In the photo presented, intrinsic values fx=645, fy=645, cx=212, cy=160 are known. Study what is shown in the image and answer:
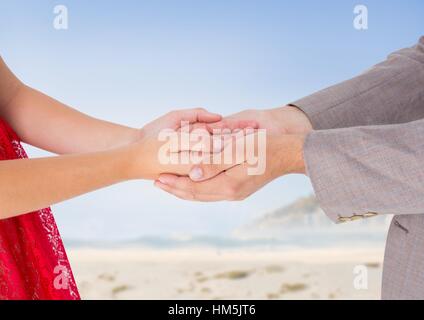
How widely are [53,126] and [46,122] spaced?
0.6 inches

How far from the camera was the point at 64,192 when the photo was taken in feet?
3.15

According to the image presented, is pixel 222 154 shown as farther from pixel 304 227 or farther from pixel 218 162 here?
pixel 304 227

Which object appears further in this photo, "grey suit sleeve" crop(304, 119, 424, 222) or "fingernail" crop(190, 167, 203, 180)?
"fingernail" crop(190, 167, 203, 180)

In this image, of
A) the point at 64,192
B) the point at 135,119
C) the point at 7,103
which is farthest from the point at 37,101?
the point at 135,119

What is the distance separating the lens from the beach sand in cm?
322

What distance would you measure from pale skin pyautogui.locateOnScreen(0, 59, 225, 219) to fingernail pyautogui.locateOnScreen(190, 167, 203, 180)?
18 millimetres

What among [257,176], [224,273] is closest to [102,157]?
[257,176]

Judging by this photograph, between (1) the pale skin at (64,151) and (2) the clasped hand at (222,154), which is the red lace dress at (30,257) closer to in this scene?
(1) the pale skin at (64,151)

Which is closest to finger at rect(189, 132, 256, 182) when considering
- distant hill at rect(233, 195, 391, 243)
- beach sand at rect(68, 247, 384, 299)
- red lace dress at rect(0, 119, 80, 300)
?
red lace dress at rect(0, 119, 80, 300)

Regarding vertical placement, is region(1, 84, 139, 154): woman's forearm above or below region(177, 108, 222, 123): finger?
below

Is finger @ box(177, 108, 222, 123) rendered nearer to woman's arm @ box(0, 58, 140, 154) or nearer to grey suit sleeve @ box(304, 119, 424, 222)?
woman's arm @ box(0, 58, 140, 154)

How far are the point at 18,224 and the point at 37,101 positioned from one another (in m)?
0.28

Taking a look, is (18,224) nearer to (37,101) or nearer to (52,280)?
(52,280)

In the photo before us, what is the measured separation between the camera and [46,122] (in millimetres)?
1152
